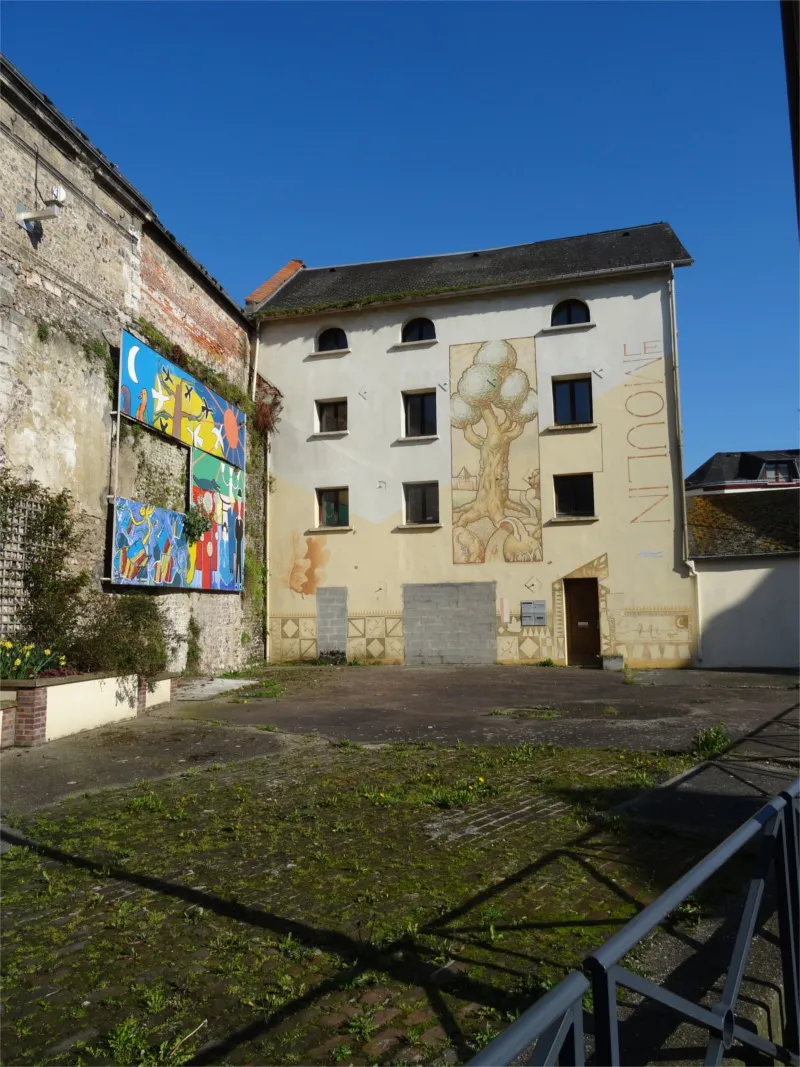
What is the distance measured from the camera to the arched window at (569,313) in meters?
20.8

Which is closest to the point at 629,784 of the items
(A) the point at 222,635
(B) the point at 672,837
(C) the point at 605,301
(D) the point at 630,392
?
(B) the point at 672,837

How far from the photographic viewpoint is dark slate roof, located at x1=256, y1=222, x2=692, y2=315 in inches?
819

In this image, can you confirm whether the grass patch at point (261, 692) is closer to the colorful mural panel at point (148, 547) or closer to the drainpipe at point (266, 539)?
the colorful mural panel at point (148, 547)

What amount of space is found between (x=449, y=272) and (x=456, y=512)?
807 centimetres

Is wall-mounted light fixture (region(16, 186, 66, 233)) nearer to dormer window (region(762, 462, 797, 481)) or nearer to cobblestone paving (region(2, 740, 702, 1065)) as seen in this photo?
cobblestone paving (region(2, 740, 702, 1065))

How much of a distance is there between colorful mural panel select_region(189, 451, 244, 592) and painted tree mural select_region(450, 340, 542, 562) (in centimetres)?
599

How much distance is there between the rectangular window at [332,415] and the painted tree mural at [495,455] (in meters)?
3.41

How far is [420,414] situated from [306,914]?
18.8 meters

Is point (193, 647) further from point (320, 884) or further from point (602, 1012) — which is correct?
point (602, 1012)

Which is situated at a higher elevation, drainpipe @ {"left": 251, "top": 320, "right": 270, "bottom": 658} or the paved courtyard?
drainpipe @ {"left": 251, "top": 320, "right": 270, "bottom": 658}

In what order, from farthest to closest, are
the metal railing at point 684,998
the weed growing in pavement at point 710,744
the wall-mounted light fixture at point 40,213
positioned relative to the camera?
the wall-mounted light fixture at point 40,213 < the weed growing in pavement at point 710,744 < the metal railing at point 684,998

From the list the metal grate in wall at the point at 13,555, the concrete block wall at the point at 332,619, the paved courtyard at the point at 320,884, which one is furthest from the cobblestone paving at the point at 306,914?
the concrete block wall at the point at 332,619

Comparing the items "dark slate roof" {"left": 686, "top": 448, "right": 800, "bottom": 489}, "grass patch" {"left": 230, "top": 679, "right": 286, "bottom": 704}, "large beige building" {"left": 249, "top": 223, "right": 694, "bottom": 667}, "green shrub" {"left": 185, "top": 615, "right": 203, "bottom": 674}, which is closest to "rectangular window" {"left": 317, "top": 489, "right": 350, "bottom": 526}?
"large beige building" {"left": 249, "top": 223, "right": 694, "bottom": 667}

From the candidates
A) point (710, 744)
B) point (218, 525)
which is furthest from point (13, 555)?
point (710, 744)
